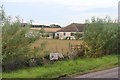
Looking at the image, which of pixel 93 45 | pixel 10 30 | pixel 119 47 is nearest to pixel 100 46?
pixel 93 45

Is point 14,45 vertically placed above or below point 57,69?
above

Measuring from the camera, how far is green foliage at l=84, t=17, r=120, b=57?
2438cm

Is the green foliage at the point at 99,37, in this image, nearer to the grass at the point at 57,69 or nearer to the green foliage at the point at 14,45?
the grass at the point at 57,69

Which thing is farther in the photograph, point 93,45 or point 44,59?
point 93,45

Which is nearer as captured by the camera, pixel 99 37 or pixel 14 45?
pixel 14 45

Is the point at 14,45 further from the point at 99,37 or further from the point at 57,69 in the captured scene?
the point at 99,37

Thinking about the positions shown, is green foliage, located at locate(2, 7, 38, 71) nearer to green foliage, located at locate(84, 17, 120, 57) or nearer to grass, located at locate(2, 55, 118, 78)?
grass, located at locate(2, 55, 118, 78)

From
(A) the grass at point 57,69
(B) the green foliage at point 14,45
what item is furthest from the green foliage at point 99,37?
(B) the green foliage at point 14,45

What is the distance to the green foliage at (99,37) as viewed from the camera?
24375mm

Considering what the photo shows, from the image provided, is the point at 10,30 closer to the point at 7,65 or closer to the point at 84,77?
the point at 7,65

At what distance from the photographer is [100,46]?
960 inches

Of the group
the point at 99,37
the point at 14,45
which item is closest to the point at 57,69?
the point at 14,45

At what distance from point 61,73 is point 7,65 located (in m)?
2.86

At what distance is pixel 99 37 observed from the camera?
24438mm
